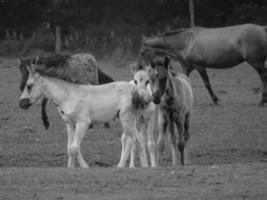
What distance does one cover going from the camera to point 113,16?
130ft

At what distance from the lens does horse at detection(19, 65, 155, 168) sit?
39.7 feet

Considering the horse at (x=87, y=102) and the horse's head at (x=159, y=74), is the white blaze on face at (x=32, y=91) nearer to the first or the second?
the horse at (x=87, y=102)

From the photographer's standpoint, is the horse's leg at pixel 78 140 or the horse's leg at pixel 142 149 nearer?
the horse's leg at pixel 78 140

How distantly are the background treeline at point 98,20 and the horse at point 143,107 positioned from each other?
2465cm

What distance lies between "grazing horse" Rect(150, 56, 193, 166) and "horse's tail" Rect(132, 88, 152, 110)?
14 cm

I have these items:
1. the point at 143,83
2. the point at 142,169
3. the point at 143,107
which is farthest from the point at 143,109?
the point at 142,169

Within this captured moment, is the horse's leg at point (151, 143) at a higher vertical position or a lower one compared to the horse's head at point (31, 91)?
lower

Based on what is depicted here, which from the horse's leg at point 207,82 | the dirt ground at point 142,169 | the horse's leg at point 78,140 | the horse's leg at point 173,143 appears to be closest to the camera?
the dirt ground at point 142,169

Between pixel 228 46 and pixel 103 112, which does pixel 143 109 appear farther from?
pixel 228 46

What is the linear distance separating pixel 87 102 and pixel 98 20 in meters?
28.0

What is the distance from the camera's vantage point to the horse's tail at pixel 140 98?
12.1 meters

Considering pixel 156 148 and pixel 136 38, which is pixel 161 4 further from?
pixel 156 148

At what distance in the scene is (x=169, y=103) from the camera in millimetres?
12797

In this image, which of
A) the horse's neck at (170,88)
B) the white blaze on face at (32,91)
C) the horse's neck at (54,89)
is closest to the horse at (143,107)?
the horse's neck at (170,88)
